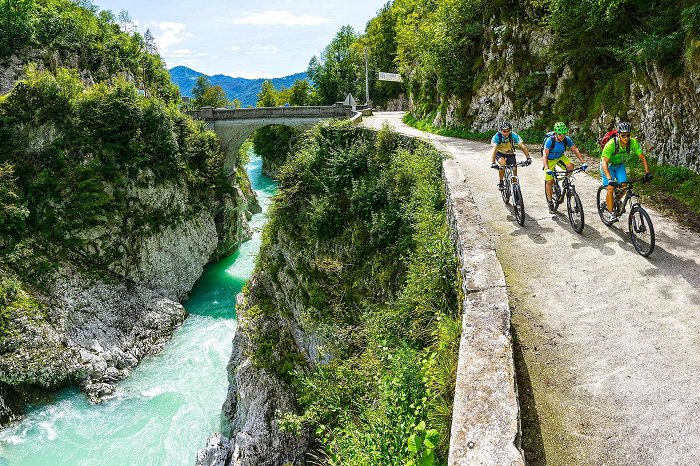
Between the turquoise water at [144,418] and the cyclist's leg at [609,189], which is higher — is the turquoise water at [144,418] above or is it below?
below

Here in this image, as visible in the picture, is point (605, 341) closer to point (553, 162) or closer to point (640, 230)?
point (640, 230)

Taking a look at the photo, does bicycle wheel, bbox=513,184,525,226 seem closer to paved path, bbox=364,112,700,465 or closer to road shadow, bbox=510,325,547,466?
paved path, bbox=364,112,700,465

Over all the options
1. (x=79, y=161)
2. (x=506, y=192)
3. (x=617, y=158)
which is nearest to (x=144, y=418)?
(x=79, y=161)

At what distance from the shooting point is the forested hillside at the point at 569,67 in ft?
35.3

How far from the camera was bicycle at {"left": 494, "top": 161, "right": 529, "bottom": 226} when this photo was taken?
8.35 m

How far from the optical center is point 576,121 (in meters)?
15.2

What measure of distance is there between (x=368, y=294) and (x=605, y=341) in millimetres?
7519

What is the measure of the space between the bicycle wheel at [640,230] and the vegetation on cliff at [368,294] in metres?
2.75

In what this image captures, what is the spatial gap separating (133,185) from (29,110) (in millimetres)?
5989

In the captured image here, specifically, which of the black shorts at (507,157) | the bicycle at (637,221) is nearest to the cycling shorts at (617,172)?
the bicycle at (637,221)

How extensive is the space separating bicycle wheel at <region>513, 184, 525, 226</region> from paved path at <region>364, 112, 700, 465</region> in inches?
9.4

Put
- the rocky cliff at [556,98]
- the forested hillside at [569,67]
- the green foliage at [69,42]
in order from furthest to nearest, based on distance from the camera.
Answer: the green foliage at [69,42] < the forested hillside at [569,67] < the rocky cliff at [556,98]

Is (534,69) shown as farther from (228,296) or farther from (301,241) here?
(228,296)

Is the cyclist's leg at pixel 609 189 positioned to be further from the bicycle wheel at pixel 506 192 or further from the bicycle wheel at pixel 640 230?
the bicycle wheel at pixel 506 192
